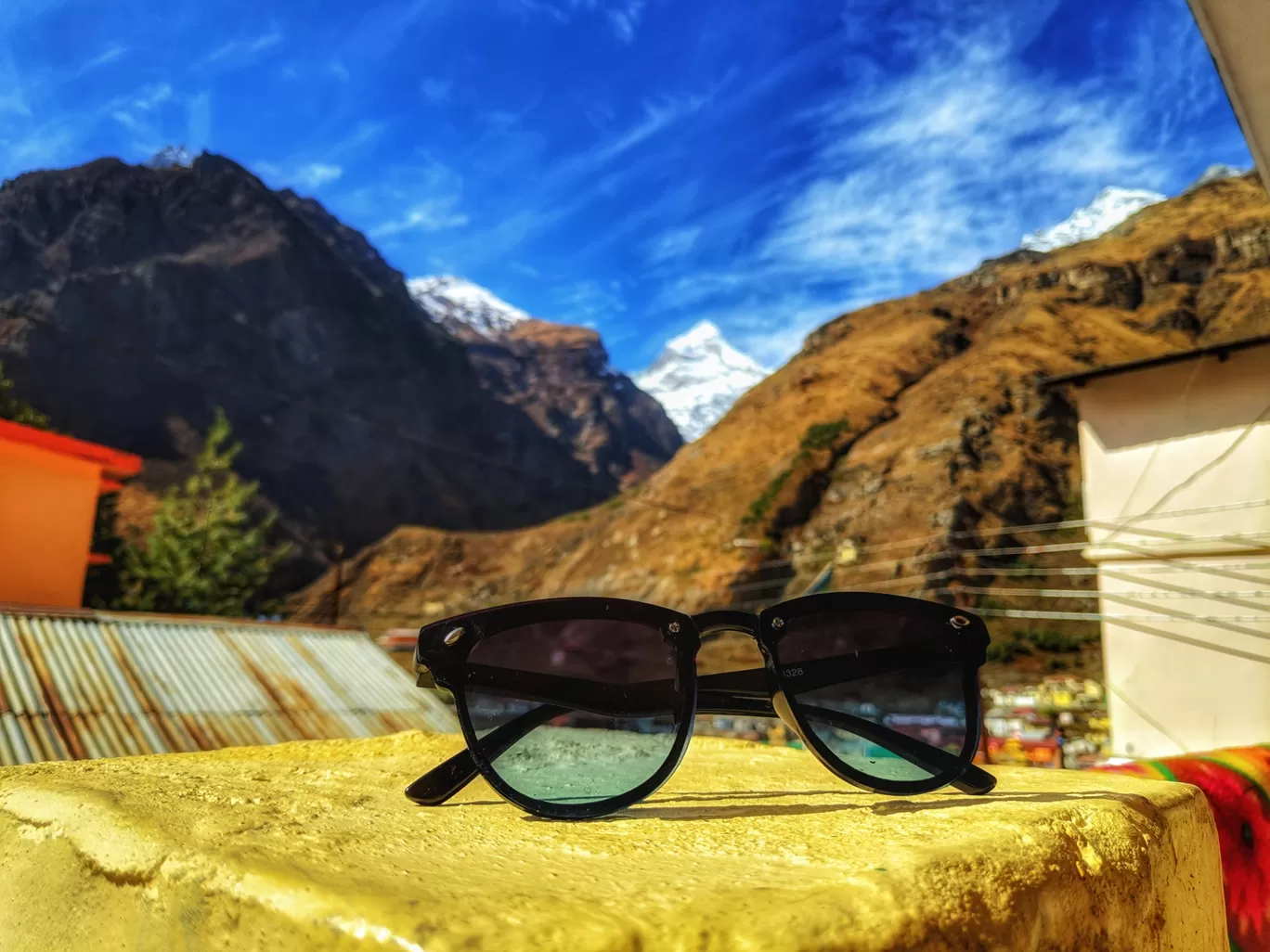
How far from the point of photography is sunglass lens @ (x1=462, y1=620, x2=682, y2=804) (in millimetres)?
928

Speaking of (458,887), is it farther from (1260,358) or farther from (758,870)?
(1260,358)

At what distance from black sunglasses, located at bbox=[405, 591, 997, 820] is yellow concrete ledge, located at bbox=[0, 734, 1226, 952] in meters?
0.05

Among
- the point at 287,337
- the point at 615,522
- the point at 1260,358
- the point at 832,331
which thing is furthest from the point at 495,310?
the point at 1260,358

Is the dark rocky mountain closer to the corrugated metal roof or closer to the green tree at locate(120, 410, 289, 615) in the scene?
the green tree at locate(120, 410, 289, 615)

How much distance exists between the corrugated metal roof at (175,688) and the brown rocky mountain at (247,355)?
33.9 meters

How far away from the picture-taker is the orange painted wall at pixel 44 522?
300 inches

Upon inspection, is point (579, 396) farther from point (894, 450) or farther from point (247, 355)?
point (894, 450)

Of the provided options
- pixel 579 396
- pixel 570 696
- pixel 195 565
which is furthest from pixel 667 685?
pixel 579 396

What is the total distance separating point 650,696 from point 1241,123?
7.06ft

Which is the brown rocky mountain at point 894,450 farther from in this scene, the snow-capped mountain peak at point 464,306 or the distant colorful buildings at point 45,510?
the snow-capped mountain peak at point 464,306

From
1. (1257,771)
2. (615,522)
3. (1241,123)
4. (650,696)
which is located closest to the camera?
(650,696)

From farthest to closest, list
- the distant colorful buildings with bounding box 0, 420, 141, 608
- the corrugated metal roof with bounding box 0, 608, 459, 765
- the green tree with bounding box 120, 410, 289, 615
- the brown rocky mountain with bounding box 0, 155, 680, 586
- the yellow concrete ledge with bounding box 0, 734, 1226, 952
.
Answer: the brown rocky mountain with bounding box 0, 155, 680, 586, the green tree with bounding box 120, 410, 289, 615, the distant colorful buildings with bounding box 0, 420, 141, 608, the corrugated metal roof with bounding box 0, 608, 459, 765, the yellow concrete ledge with bounding box 0, 734, 1226, 952

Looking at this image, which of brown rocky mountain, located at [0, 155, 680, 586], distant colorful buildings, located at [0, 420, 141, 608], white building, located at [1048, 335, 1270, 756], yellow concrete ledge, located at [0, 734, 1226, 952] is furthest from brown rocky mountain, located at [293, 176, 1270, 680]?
yellow concrete ledge, located at [0, 734, 1226, 952]

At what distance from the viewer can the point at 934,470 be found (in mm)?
26062
